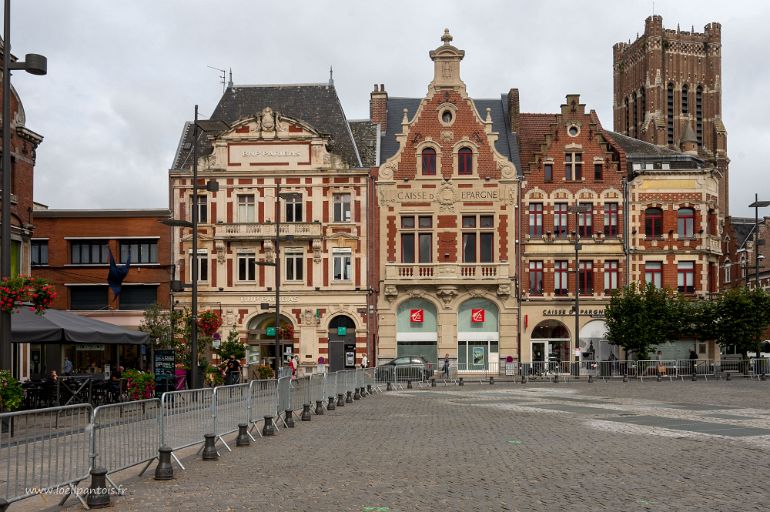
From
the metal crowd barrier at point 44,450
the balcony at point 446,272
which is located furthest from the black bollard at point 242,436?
the balcony at point 446,272

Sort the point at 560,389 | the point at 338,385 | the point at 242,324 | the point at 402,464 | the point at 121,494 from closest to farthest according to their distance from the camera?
1. the point at 121,494
2. the point at 402,464
3. the point at 338,385
4. the point at 560,389
5. the point at 242,324

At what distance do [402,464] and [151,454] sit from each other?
3.54 m

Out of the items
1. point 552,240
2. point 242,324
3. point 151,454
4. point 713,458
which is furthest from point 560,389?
point 151,454

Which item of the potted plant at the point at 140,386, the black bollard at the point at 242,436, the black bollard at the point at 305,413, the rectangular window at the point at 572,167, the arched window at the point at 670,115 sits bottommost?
the black bollard at the point at 305,413

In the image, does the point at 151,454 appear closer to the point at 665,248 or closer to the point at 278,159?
the point at 278,159

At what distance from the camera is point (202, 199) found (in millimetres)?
51531

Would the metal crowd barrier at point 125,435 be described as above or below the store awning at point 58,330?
below

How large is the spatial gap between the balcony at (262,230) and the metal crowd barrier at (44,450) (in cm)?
3944

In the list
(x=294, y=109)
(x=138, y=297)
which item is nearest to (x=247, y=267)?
(x=138, y=297)

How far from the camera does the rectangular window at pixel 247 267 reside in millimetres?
51188

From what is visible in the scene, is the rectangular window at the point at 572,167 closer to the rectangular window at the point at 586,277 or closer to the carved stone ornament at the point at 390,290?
the rectangular window at the point at 586,277

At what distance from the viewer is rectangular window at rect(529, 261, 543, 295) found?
171 ft

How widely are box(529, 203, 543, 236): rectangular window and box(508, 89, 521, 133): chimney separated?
4812 millimetres

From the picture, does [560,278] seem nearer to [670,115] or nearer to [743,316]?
[743,316]
